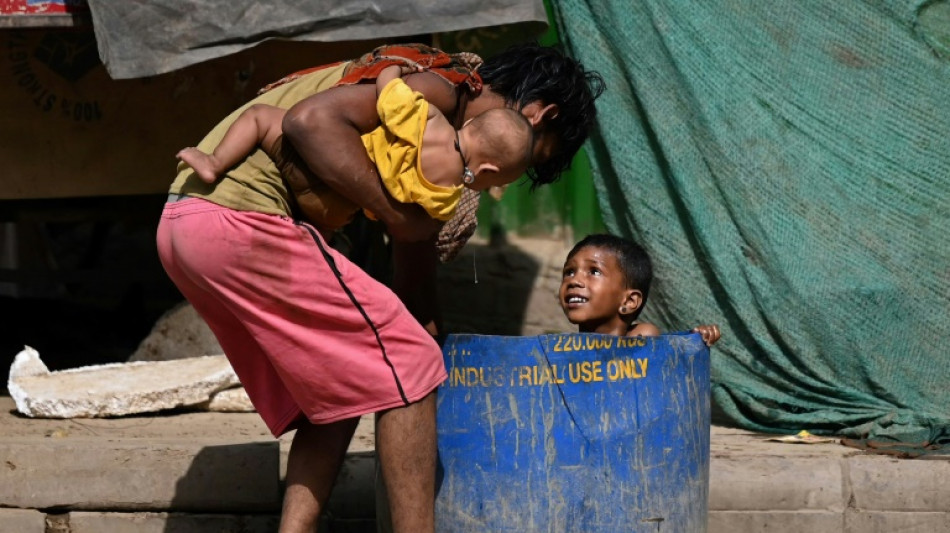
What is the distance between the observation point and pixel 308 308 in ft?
9.21

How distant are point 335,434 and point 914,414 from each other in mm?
2256

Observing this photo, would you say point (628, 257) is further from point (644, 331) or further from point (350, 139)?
point (350, 139)

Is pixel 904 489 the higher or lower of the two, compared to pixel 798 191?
lower

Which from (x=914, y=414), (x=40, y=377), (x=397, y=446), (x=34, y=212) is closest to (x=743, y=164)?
(x=914, y=414)

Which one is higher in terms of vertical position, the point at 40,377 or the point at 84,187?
the point at 84,187

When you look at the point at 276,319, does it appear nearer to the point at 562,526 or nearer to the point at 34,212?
the point at 562,526

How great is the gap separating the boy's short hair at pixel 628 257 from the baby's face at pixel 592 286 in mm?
13

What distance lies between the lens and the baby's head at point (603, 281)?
12.3ft

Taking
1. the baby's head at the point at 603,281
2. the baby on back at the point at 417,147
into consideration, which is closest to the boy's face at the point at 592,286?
the baby's head at the point at 603,281

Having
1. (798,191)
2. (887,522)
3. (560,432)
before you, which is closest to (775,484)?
(887,522)

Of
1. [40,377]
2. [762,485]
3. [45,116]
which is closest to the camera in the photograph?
[762,485]

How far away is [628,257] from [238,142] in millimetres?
1388

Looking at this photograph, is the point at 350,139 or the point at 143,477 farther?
the point at 143,477

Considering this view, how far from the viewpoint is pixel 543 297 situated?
5.39 m
